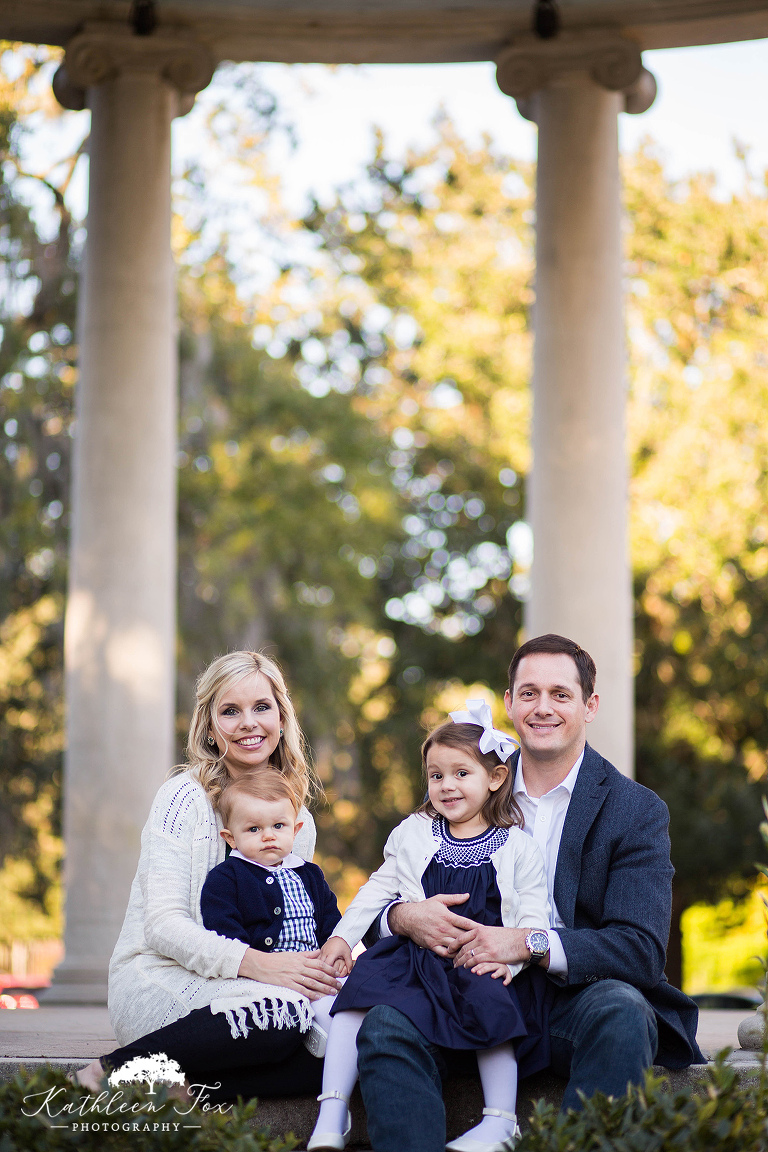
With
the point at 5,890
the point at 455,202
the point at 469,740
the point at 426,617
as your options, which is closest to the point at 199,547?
the point at 426,617

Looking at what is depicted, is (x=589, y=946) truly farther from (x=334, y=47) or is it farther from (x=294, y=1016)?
(x=334, y=47)

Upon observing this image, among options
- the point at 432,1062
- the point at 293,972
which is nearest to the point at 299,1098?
the point at 293,972

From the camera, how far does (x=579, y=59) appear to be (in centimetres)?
2773

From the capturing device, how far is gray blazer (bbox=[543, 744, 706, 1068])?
1327 cm

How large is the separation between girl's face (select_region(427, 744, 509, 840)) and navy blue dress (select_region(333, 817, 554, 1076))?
21 cm

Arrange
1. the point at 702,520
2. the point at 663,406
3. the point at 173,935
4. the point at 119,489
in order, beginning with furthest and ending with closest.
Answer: the point at 663,406 < the point at 702,520 < the point at 119,489 < the point at 173,935

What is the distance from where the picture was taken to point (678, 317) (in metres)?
58.5

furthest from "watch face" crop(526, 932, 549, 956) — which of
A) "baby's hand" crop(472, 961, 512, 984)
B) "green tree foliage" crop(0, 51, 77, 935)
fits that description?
"green tree foliage" crop(0, 51, 77, 935)

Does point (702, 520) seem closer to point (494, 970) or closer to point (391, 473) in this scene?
point (391, 473)

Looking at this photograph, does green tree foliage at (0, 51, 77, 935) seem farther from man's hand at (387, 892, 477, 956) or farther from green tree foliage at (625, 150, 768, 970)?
man's hand at (387, 892, 477, 956)

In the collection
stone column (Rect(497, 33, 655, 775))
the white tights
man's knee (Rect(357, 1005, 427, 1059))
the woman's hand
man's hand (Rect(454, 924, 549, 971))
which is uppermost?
stone column (Rect(497, 33, 655, 775))

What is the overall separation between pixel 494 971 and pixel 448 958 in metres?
0.50

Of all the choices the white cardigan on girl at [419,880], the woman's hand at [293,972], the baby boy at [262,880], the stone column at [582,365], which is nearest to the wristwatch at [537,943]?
the white cardigan on girl at [419,880]

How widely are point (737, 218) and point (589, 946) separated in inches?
1953
